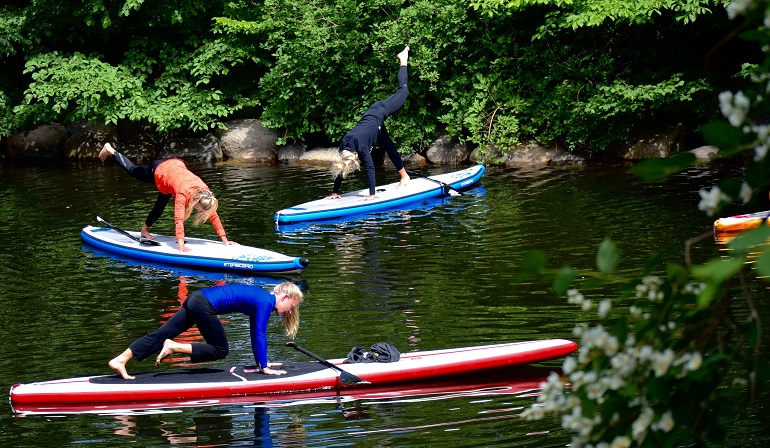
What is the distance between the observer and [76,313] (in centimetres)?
1048

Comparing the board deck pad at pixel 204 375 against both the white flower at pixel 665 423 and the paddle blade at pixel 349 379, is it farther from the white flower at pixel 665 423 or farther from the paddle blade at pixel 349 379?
the white flower at pixel 665 423

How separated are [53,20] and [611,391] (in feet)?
71.1

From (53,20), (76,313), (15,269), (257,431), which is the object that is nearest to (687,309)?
(257,431)

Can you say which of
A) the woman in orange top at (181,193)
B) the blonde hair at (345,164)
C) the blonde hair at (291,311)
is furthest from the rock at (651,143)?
the blonde hair at (291,311)

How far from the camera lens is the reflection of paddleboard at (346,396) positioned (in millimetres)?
7750

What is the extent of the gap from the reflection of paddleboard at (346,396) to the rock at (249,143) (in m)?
14.4

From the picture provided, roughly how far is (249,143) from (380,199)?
7303 millimetres

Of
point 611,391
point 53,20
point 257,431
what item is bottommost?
point 257,431

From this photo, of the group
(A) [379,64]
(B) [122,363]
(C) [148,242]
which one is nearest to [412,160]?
(A) [379,64]

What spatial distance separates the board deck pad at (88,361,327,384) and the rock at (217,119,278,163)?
14.1m

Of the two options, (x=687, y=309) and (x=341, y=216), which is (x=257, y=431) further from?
(x=341, y=216)

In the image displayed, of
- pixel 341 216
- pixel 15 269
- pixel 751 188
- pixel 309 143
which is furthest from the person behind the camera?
pixel 309 143

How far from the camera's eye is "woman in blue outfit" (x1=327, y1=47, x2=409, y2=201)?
599 inches

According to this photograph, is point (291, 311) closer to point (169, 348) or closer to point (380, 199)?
point (169, 348)
